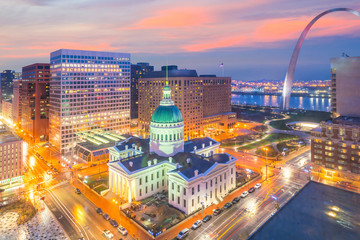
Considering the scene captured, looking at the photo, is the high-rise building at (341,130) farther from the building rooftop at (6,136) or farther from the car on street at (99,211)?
the building rooftop at (6,136)

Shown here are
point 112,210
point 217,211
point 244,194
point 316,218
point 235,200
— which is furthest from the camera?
point 244,194

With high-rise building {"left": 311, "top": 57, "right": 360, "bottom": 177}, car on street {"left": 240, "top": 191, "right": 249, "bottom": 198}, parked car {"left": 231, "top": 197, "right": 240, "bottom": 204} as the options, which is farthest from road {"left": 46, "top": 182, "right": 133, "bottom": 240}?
high-rise building {"left": 311, "top": 57, "right": 360, "bottom": 177}

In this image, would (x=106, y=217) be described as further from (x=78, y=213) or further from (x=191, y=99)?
(x=191, y=99)

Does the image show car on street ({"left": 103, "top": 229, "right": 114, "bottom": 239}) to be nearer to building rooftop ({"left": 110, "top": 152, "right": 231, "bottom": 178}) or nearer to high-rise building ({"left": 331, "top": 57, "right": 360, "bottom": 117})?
building rooftop ({"left": 110, "top": 152, "right": 231, "bottom": 178})

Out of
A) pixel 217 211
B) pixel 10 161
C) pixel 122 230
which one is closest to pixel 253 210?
pixel 217 211

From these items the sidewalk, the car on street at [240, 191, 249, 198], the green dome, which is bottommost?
the sidewalk

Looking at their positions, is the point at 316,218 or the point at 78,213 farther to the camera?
the point at 78,213
